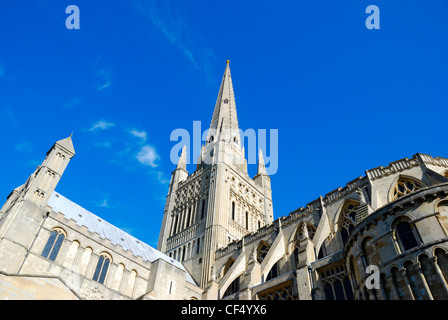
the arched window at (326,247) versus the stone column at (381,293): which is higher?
the arched window at (326,247)

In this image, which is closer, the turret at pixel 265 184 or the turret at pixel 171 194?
the turret at pixel 171 194

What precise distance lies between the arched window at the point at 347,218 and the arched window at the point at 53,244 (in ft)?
65.3

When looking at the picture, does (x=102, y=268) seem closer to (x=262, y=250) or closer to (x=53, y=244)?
(x=53, y=244)

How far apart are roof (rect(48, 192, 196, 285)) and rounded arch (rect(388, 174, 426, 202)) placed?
64.0 ft

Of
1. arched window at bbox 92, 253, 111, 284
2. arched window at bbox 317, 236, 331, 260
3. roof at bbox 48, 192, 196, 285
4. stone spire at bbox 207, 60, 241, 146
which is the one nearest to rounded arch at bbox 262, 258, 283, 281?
arched window at bbox 317, 236, 331, 260

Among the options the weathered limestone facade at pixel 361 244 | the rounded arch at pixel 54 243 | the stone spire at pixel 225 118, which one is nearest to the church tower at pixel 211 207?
the stone spire at pixel 225 118

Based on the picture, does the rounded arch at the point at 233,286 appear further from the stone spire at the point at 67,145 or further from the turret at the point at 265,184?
the stone spire at the point at 67,145

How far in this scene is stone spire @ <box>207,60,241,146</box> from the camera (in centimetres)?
5056

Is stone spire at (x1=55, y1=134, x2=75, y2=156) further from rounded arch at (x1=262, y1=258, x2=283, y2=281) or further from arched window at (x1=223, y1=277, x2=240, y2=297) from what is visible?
rounded arch at (x1=262, y1=258, x2=283, y2=281)

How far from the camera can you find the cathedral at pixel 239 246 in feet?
45.5

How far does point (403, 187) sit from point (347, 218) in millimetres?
4204

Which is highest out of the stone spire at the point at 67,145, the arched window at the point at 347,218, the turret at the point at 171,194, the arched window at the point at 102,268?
the turret at the point at 171,194
